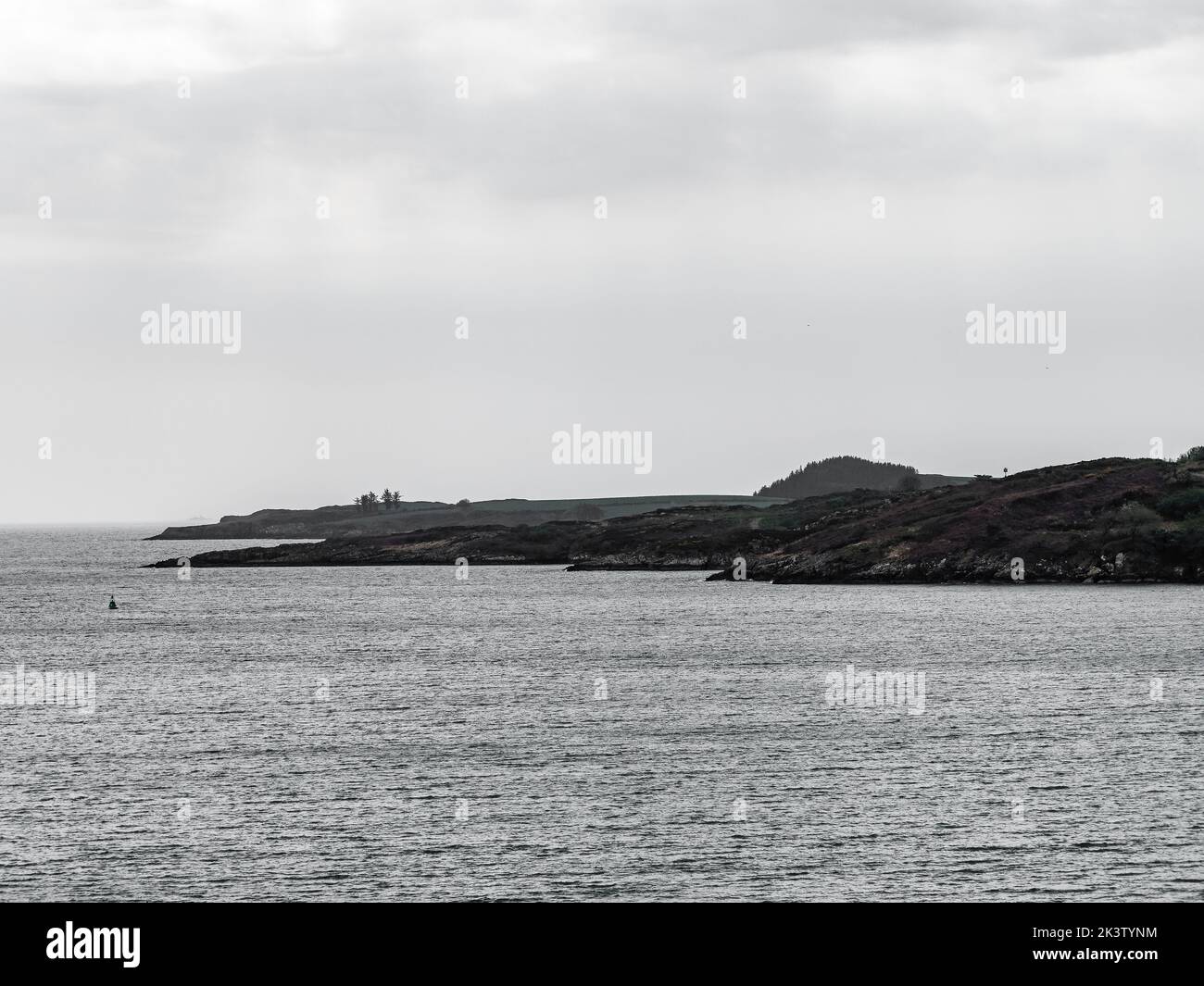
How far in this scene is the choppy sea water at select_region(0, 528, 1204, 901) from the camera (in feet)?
124

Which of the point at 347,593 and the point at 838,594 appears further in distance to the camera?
the point at 347,593

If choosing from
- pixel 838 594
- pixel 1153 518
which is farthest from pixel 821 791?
pixel 1153 518

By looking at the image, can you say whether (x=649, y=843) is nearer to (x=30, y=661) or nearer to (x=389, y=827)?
(x=389, y=827)

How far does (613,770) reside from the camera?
52406 mm

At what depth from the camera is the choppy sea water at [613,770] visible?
37812 millimetres

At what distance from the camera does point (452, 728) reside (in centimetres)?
6384
